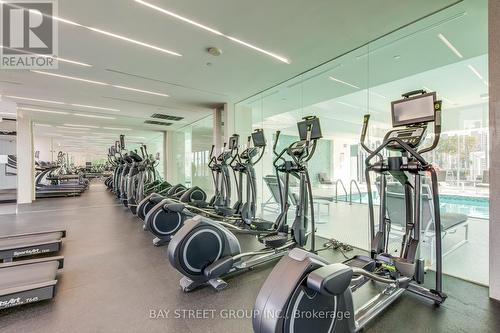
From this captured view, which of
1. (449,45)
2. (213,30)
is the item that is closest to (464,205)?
(449,45)

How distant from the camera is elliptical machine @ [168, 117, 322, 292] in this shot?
95.7 inches

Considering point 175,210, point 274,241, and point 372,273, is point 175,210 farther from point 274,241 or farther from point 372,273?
point 372,273

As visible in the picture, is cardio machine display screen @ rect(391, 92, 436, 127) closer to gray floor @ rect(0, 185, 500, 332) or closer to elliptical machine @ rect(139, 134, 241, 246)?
gray floor @ rect(0, 185, 500, 332)

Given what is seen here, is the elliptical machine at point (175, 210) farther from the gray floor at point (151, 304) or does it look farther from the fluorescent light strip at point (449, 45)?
the fluorescent light strip at point (449, 45)

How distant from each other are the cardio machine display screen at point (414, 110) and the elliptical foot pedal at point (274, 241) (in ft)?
6.76

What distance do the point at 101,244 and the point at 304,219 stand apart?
338 cm

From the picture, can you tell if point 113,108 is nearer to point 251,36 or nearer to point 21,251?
point 21,251

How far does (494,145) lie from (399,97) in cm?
234

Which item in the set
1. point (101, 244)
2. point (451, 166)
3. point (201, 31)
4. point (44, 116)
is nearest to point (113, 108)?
point (44, 116)

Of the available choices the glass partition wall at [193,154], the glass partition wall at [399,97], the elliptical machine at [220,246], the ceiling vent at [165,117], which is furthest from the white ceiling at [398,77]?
the ceiling vent at [165,117]

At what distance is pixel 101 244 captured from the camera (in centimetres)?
389

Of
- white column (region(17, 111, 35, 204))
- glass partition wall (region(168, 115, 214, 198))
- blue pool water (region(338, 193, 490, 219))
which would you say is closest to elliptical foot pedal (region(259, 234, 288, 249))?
blue pool water (region(338, 193, 490, 219))

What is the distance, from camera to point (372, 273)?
7.27 ft

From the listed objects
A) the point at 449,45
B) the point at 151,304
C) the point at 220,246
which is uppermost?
the point at 449,45
